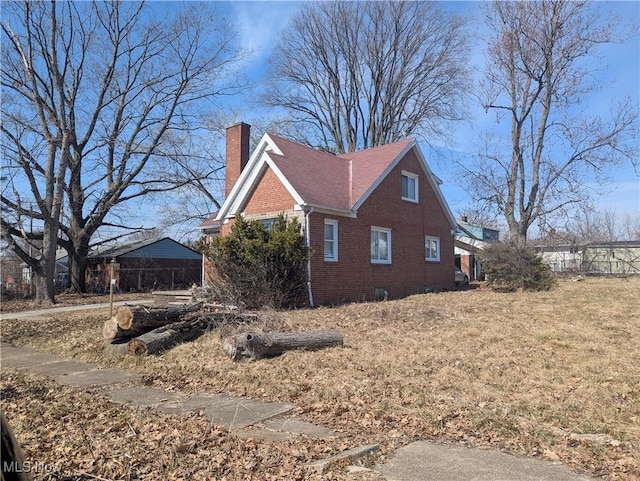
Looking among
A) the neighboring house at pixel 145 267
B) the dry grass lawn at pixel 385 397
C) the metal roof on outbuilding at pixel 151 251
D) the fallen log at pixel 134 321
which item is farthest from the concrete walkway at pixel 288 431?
the metal roof on outbuilding at pixel 151 251

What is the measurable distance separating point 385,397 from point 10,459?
4352 millimetres

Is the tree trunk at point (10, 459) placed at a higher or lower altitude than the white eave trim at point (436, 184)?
lower

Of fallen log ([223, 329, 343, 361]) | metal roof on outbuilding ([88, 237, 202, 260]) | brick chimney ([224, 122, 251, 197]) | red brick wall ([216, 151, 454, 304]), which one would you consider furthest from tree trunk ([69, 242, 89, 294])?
fallen log ([223, 329, 343, 361])

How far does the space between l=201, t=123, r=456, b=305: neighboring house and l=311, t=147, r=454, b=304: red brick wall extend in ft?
0.12

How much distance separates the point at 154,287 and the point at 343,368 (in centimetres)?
2698

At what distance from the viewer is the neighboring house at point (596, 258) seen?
3884 centimetres

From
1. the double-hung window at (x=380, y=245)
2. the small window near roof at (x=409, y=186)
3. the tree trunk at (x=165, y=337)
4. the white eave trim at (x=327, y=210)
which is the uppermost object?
the small window near roof at (x=409, y=186)

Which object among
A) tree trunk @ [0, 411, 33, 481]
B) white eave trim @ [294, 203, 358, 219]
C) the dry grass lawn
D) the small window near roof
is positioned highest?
the small window near roof

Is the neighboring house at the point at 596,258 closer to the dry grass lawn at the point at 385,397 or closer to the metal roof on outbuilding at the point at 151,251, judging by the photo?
the metal roof on outbuilding at the point at 151,251

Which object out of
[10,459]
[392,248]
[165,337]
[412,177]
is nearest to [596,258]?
[412,177]

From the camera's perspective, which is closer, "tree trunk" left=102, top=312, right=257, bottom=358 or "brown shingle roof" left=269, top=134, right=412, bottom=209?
"tree trunk" left=102, top=312, right=257, bottom=358

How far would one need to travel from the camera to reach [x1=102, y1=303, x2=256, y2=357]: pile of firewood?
9469mm

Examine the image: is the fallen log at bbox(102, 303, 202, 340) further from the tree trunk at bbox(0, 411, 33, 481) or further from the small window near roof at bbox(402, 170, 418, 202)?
the small window near roof at bbox(402, 170, 418, 202)

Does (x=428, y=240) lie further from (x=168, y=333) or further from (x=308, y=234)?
(x=168, y=333)
